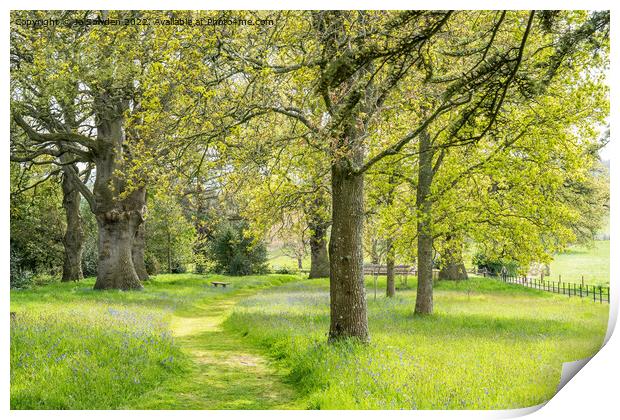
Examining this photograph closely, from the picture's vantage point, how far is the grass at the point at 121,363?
657 centimetres

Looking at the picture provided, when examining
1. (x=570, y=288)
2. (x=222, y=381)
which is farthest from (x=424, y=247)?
(x=222, y=381)

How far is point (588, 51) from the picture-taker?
25.6ft

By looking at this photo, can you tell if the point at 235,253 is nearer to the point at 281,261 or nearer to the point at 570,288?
the point at 281,261

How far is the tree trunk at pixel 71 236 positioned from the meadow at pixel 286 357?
7.06 ft

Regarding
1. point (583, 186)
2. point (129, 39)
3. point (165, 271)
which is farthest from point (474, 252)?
point (165, 271)

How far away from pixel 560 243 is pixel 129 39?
8.30 m

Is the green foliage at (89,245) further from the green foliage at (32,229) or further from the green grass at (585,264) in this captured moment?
the green grass at (585,264)

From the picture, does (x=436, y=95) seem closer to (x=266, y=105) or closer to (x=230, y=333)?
(x=266, y=105)

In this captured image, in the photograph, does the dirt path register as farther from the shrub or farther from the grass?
the shrub

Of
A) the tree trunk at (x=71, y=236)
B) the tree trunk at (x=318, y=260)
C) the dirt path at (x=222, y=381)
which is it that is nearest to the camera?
the dirt path at (x=222, y=381)

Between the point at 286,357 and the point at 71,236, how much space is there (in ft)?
25.1

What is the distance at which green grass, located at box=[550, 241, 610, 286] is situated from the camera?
26.5 ft

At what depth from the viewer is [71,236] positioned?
13.9 m

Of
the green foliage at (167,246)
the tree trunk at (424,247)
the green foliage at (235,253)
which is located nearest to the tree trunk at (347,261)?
the tree trunk at (424,247)
